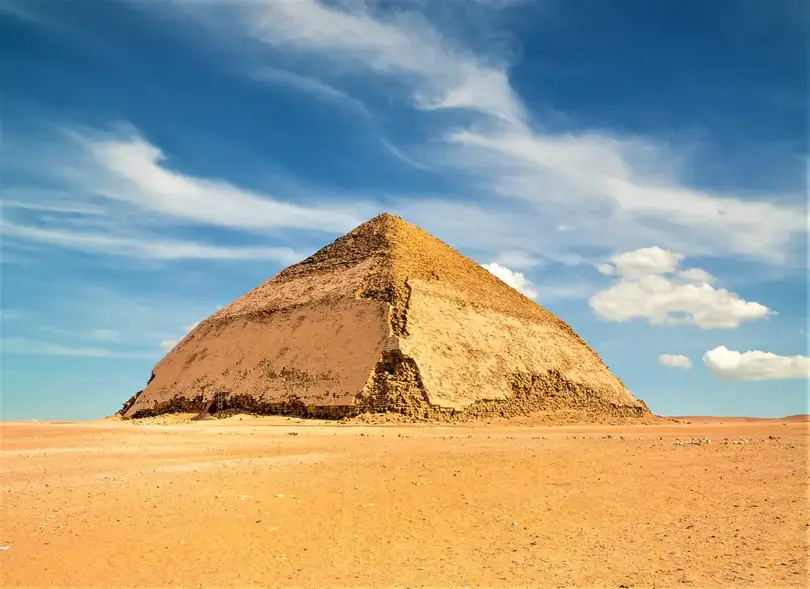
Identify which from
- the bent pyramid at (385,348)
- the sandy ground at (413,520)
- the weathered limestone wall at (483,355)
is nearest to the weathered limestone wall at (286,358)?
the bent pyramid at (385,348)

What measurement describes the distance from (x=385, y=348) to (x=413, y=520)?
21.4 metres

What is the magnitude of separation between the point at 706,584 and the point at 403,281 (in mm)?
28994

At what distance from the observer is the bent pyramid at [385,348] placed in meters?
29.4

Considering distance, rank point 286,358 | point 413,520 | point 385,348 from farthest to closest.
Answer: point 286,358, point 385,348, point 413,520

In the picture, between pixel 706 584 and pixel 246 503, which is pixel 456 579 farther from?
pixel 246 503

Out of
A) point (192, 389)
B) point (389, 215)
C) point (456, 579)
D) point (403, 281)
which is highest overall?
point (389, 215)

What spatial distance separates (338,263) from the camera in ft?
133

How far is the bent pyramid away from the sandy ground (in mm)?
15586

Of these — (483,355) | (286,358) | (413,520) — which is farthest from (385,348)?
(413,520)

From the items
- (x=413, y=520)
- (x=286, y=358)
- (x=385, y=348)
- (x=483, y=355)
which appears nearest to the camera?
(x=413, y=520)

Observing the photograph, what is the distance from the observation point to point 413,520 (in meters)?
8.17

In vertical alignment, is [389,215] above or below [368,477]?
above

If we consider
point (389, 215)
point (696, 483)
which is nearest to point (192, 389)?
point (389, 215)

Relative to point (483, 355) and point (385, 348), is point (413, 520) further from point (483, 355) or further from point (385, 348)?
point (483, 355)
